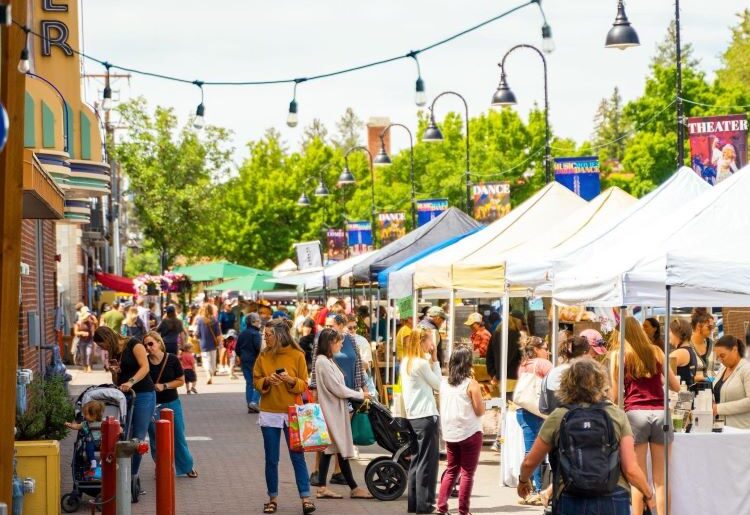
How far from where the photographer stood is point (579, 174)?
2767cm

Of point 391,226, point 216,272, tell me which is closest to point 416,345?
point 216,272

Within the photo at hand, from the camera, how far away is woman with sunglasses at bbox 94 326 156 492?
13773 mm

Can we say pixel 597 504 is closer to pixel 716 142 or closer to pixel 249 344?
pixel 249 344

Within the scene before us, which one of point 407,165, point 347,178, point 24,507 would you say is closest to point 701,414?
point 24,507

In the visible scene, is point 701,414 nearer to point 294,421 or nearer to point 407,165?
point 294,421

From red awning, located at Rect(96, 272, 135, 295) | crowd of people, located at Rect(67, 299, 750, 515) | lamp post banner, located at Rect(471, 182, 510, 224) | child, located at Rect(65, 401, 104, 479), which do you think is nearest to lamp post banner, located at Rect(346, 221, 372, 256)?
red awning, located at Rect(96, 272, 135, 295)

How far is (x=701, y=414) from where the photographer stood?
34.9 feet

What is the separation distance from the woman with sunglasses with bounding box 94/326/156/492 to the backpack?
7.03m

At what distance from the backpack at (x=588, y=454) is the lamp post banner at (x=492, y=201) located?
28954 mm

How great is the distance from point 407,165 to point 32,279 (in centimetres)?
5399

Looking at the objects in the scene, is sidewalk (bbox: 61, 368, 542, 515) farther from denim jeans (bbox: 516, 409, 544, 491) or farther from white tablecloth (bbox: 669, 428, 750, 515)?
white tablecloth (bbox: 669, 428, 750, 515)

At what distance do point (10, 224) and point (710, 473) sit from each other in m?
5.50

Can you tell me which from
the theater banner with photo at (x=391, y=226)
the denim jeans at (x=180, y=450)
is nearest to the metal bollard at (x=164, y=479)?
the denim jeans at (x=180, y=450)

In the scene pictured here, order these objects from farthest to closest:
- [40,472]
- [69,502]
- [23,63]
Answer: [69,502] → [40,472] → [23,63]
